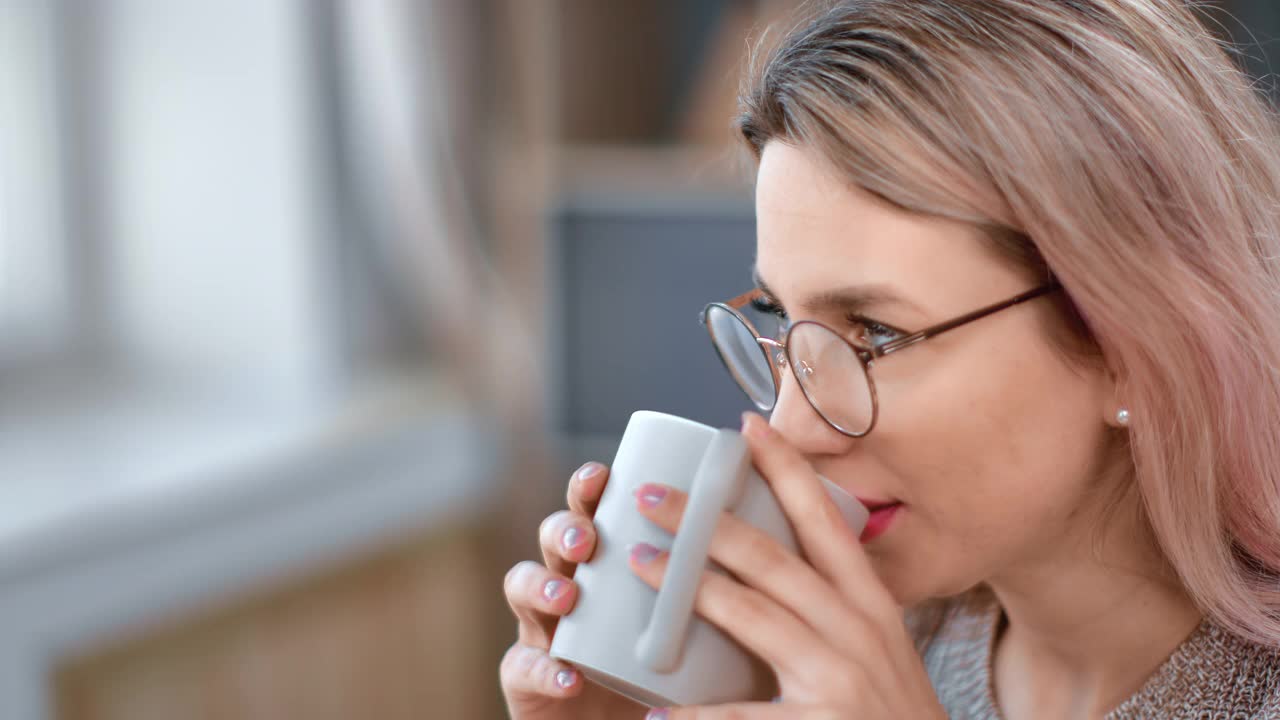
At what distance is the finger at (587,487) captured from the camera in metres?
0.82

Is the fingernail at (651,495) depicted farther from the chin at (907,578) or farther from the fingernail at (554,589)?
the chin at (907,578)

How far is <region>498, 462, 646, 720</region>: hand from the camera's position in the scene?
764 mm

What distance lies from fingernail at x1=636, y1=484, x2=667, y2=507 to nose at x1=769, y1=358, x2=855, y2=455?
0.16 meters

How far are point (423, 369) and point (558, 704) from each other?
63.4 inches

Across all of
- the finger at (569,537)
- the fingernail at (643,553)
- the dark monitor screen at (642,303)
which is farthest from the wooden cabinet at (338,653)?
the fingernail at (643,553)

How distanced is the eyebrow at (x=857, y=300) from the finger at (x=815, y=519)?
129 mm

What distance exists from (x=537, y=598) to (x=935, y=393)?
0.31 metres

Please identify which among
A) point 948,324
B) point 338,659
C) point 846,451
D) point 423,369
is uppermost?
point 948,324

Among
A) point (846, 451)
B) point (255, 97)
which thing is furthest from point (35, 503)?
point (846, 451)

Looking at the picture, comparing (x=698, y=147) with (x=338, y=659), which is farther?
(x=698, y=147)

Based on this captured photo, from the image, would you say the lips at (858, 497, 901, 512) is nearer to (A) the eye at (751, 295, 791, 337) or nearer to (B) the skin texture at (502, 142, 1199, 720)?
(B) the skin texture at (502, 142, 1199, 720)

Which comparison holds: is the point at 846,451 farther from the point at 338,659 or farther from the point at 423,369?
the point at 423,369

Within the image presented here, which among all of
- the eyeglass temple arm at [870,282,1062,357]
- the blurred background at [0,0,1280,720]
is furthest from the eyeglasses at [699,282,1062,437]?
the blurred background at [0,0,1280,720]

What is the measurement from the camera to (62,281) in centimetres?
194
